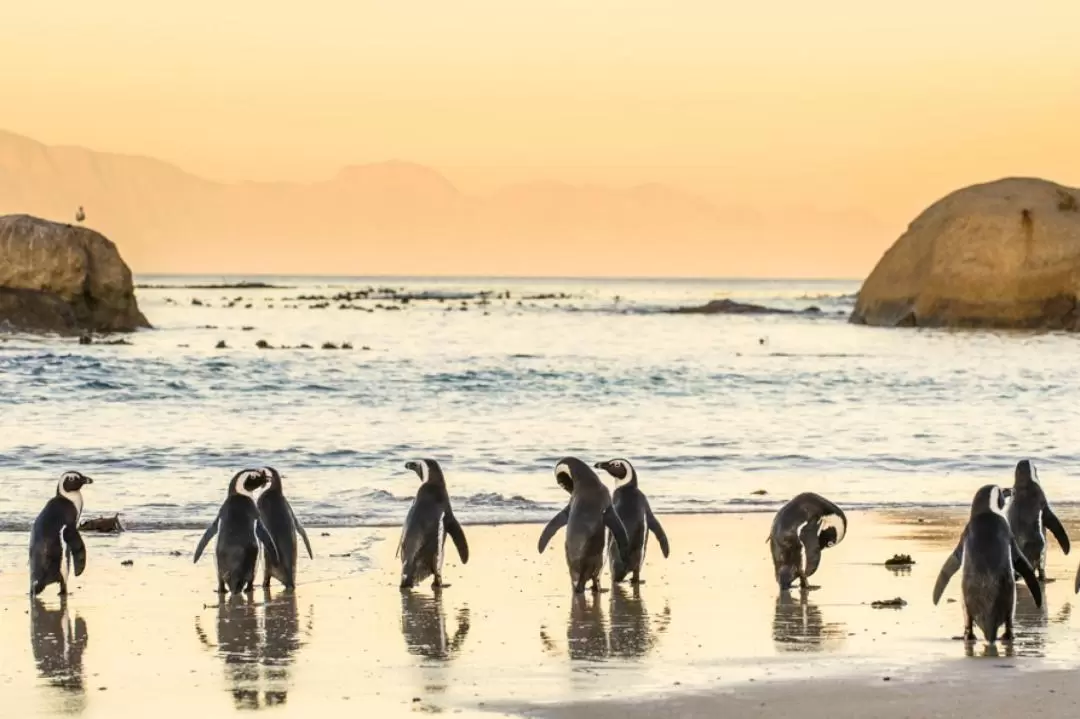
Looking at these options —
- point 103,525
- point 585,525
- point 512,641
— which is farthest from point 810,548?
point 103,525

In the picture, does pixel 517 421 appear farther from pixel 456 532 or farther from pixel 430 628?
pixel 430 628

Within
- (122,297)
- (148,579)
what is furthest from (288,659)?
(122,297)

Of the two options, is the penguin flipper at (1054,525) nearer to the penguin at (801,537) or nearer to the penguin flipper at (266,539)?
the penguin at (801,537)

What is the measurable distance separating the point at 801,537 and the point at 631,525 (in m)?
1.19

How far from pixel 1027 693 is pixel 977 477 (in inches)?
463

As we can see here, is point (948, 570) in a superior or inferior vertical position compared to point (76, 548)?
inferior

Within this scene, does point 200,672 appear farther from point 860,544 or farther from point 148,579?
point 860,544

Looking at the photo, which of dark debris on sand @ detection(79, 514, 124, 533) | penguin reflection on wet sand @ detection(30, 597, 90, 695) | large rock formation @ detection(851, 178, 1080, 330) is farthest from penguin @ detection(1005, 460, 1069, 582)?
large rock formation @ detection(851, 178, 1080, 330)

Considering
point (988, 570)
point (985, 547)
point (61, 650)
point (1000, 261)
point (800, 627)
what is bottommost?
point (800, 627)

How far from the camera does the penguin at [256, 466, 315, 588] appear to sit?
11.4 meters

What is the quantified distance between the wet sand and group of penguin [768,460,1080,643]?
19 cm

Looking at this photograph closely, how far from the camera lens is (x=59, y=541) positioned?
1116cm

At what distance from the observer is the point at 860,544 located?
536 inches

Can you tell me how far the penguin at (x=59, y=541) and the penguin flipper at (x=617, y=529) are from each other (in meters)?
3.45
